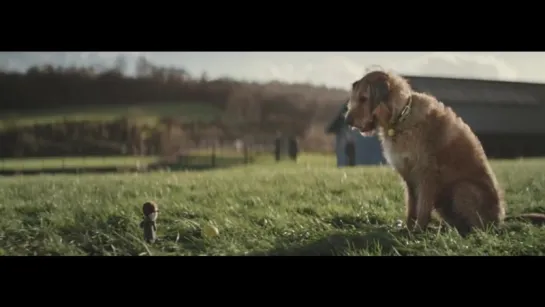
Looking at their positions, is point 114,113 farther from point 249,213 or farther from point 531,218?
point 531,218

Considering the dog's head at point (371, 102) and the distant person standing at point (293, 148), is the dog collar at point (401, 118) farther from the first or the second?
the distant person standing at point (293, 148)

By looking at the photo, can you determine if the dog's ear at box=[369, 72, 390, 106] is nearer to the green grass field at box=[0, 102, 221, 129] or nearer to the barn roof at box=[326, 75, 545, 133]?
the barn roof at box=[326, 75, 545, 133]

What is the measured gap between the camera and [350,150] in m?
3.37

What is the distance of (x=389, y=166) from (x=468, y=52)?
0.82 m

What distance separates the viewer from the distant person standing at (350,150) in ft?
10.9

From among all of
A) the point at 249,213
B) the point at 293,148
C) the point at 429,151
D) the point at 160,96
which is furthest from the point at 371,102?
the point at 160,96

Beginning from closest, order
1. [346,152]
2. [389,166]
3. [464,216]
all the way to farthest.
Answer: [464,216] → [389,166] → [346,152]

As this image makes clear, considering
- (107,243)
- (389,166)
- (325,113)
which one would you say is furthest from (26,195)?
(389,166)

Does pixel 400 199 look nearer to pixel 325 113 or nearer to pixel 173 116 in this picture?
pixel 325 113

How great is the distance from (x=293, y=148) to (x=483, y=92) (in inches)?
45.4

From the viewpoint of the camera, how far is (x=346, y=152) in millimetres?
3398

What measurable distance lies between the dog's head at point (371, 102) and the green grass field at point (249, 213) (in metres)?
0.40

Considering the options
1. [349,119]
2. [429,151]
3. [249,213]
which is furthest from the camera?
[249,213]

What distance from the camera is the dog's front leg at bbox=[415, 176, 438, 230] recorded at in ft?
9.48
